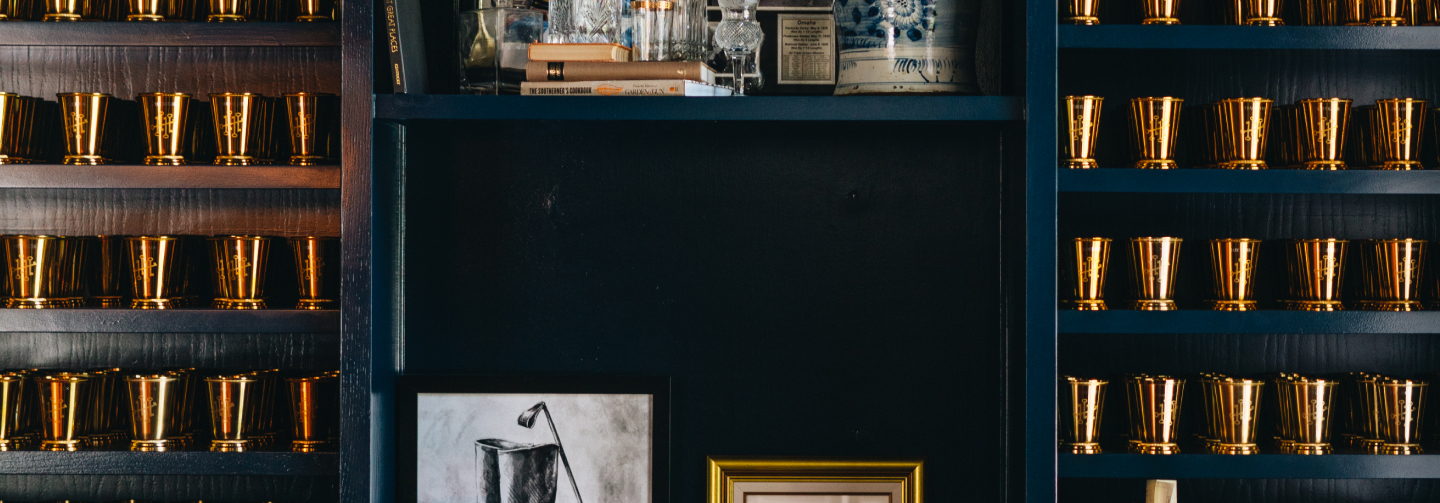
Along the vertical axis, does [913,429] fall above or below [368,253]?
below

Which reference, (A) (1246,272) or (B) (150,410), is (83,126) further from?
(A) (1246,272)

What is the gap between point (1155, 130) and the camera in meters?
1.48

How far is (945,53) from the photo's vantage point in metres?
1.48

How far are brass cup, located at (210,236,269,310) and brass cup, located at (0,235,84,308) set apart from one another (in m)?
0.24

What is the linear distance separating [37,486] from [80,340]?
0.97ft

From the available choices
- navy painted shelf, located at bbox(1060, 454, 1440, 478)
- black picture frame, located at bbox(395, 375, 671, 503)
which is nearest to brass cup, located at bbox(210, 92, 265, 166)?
black picture frame, located at bbox(395, 375, 671, 503)

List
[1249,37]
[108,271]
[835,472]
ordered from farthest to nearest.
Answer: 1. [835,472]
2. [108,271]
3. [1249,37]

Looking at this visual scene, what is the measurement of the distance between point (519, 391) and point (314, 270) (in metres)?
0.40

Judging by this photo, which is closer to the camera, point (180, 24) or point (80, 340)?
point (180, 24)

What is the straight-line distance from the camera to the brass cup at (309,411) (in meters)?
1.53

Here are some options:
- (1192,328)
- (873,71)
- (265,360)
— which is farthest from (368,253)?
(1192,328)

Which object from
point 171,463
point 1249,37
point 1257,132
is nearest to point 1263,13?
point 1249,37

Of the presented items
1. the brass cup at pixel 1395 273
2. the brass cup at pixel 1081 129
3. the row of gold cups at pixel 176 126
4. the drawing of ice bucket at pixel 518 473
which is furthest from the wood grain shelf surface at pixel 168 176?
the brass cup at pixel 1395 273

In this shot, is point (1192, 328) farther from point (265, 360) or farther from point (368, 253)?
point (265, 360)
